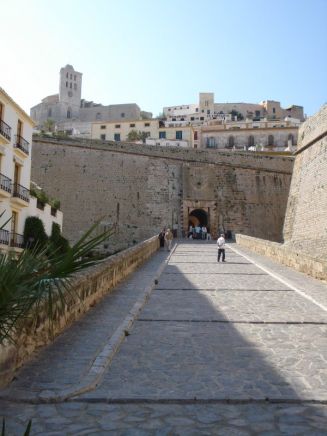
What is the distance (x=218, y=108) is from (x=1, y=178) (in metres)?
72.7

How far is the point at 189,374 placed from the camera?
434 cm

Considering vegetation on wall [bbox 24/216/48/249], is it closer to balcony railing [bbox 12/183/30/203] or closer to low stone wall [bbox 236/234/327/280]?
balcony railing [bbox 12/183/30/203]

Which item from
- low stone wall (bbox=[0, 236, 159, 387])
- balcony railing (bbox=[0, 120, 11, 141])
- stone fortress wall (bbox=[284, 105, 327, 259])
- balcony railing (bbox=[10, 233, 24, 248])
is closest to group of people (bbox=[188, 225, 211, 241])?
stone fortress wall (bbox=[284, 105, 327, 259])

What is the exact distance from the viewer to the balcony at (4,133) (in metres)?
21.2

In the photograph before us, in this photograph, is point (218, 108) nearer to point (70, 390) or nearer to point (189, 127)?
point (189, 127)

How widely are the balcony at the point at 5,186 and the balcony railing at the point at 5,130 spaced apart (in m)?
1.83

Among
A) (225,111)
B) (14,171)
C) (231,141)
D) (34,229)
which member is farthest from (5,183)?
(225,111)

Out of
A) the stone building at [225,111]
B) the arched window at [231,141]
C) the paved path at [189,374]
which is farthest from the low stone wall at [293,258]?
the stone building at [225,111]

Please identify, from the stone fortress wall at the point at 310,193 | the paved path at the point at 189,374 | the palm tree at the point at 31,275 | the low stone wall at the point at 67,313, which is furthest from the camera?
the stone fortress wall at the point at 310,193

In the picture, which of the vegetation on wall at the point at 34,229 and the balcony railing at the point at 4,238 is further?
the vegetation on wall at the point at 34,229

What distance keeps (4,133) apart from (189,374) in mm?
19420

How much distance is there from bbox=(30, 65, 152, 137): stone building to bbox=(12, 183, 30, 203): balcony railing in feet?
193

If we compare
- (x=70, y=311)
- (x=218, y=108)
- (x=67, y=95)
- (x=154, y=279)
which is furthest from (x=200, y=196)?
(x=67, y=95)

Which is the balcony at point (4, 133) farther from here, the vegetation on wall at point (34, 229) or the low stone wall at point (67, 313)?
the low stone wall at point (67, 313)
